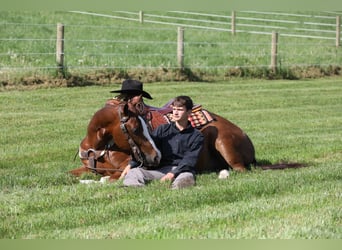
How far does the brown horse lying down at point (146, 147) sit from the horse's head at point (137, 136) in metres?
0.01

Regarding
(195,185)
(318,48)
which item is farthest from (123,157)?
(318,48)

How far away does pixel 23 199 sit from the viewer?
7609 mm

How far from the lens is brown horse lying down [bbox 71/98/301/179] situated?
8.63 metres

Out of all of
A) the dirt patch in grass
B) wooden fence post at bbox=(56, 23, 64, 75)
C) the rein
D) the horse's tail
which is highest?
wooden fence post at bbox=(56, 23, 64, 75)

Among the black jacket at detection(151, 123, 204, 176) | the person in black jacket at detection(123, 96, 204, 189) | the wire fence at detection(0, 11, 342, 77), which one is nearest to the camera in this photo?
the person in black jacket at detection(123, 96, 204, 189)

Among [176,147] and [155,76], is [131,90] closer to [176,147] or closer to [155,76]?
[176,147]

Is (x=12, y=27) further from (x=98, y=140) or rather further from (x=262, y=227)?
(x=262, y=227)

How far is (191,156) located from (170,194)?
3.10 ft

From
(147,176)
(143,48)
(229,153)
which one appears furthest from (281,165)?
(143,48)

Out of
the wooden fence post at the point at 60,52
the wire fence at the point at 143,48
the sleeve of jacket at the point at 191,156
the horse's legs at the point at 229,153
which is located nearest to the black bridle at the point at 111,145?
the sleeve of jacket at the point at 191,156

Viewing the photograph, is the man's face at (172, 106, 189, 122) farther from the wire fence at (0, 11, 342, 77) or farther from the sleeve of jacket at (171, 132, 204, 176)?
the wire fence at (0, 11, 342, 77)

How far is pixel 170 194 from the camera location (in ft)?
25.4

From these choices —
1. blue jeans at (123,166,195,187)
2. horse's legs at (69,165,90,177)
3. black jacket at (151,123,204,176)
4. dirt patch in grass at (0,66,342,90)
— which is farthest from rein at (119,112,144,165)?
dirt patch in grass at (0,66,342,90)

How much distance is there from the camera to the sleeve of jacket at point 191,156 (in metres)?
8.49
